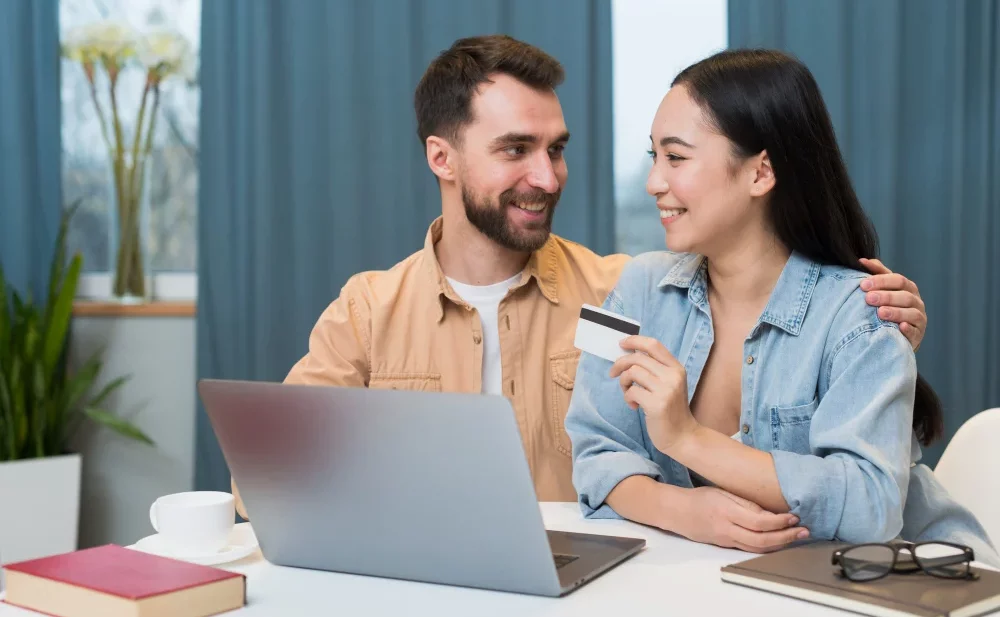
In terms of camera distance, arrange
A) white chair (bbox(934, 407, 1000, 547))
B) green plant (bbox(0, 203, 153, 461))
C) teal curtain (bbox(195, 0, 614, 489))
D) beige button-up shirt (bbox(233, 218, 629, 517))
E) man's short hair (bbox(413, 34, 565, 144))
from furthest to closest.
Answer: teal curtain (bbox(195, 0, 614, 489)), green plant (bbox(0, 203, 153, 461)), man's short hair (bbox(413, 34, 565, 144)), beige button-up shirt (bbox(233, 218, 629, 517)), white chair (bbox(934, 407, 1000, 547))

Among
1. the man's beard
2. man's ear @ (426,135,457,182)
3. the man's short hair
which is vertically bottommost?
the man's beard

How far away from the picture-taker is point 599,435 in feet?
4.97

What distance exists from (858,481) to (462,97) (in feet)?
4.24

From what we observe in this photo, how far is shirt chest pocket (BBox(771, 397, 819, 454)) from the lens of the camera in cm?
142

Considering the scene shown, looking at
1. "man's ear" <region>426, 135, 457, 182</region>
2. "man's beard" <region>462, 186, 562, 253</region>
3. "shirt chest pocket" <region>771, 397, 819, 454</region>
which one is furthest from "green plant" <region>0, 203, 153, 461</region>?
"shirt chest pocket" <region>771, 397, 819, 454</region>

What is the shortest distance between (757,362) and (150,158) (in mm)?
2422

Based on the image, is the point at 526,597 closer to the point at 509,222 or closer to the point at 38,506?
the point at 509,222

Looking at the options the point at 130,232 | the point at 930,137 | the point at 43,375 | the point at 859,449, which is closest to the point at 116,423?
the point at 43,375

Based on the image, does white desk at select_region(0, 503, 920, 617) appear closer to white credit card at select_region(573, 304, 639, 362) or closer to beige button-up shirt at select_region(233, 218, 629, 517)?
white credit card at select_region(573, 304, 639, 362)

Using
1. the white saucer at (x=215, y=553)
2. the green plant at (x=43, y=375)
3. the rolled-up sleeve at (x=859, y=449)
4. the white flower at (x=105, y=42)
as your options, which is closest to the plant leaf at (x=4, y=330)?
the green plant at (x=43, y=375)

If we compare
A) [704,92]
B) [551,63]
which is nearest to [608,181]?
[551,63]

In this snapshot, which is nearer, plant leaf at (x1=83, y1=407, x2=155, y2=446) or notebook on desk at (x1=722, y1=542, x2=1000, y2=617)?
notebook on desk at (x1=722, y1=542, x2=1000, y2=617)

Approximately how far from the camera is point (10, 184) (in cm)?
315

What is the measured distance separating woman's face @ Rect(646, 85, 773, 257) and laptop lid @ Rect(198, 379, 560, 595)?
0.71 metres
